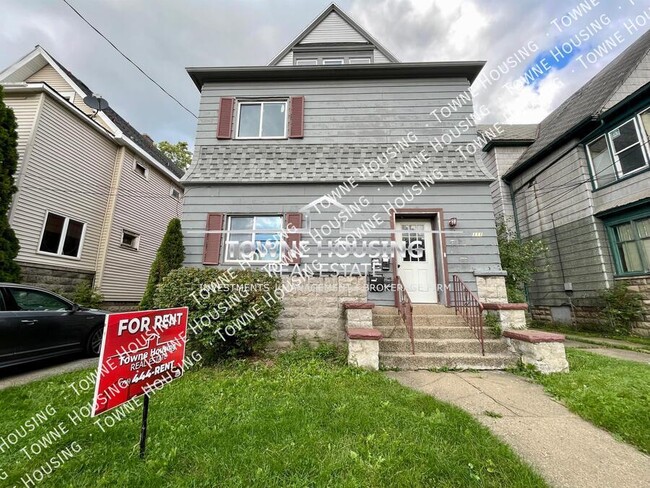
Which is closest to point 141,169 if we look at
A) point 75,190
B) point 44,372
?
point 75,190

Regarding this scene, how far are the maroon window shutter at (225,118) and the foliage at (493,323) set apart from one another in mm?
7307

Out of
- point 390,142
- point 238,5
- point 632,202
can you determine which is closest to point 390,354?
point 390,142

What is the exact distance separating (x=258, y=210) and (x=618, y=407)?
6.48 metres

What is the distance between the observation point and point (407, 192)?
6477 millimetres

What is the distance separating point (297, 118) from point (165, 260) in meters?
4.80

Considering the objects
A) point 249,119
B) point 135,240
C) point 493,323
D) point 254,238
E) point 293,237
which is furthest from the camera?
point 135,240

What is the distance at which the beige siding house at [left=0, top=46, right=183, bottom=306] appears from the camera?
26.2 feet

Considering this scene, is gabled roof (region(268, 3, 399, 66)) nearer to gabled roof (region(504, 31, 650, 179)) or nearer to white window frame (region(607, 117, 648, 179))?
gabled roof (region(504, 31, 650, 179))

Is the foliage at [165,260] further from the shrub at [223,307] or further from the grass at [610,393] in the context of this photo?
the grass at [610,393]

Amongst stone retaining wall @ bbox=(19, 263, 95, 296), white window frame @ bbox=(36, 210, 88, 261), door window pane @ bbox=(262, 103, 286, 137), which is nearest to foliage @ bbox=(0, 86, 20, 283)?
stone retaining wall @ bbox=(19, 263, 95, 296)

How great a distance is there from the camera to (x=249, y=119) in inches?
288

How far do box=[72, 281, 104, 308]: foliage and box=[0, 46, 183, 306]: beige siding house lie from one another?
0.24 metres

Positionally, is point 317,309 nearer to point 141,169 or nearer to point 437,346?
point 437,346

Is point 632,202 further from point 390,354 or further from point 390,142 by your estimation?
point 390,354
